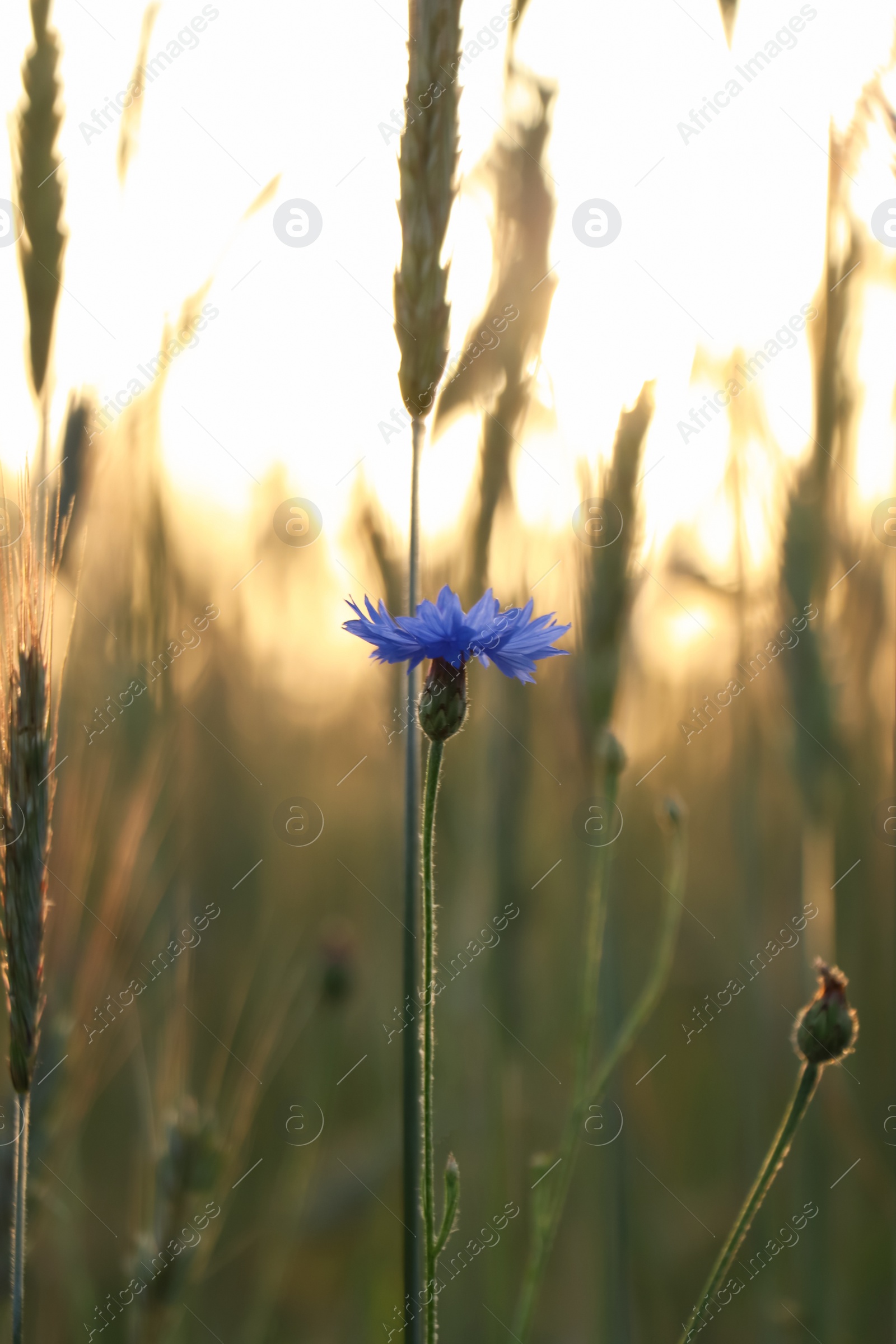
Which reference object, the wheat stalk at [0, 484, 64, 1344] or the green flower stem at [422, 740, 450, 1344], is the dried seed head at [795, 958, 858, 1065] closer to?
the green flower stem at [422, 740, 450, 1344]

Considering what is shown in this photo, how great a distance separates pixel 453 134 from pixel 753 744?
164 cm

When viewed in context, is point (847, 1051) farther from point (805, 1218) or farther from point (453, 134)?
point (453, 134)

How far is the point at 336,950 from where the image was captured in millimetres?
2096

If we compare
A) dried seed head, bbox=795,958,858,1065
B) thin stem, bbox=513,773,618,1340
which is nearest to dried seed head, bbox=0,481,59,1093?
thin stem, bbox=513,773,618,1340

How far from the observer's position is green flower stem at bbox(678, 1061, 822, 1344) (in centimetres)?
99

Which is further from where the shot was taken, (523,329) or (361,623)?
(523,329)

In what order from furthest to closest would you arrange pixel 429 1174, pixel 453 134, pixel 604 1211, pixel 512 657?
pixel 604 1211 < pixel 512 657 < pixel 453 134 < pixel 429 1174

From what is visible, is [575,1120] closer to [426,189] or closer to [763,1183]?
[763,1183]

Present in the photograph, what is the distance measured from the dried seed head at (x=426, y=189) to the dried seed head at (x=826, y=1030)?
0.88 meters

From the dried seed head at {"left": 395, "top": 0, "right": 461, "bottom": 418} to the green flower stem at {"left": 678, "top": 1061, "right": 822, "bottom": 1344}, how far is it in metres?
0.91

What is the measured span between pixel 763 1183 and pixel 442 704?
63 centimetres

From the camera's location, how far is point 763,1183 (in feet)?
3.41

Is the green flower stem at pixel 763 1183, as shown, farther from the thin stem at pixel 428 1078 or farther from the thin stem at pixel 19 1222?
the thin stem at pixel 19 1222

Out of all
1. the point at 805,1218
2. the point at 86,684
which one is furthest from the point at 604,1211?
the point at 86,684
